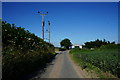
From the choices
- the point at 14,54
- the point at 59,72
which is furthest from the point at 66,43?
the point at 14,54

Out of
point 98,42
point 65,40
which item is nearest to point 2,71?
point 98,42

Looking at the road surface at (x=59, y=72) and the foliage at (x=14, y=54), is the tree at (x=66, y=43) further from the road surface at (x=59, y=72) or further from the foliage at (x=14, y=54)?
the foliage at (x=14, y=54)

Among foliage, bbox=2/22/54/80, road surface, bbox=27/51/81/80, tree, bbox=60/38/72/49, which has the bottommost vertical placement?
road surface, bbox=27/51/81/80

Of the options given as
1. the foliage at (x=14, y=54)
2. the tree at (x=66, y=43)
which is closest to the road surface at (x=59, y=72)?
the foliage at (x=14, y=54)

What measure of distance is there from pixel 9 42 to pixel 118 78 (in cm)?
674

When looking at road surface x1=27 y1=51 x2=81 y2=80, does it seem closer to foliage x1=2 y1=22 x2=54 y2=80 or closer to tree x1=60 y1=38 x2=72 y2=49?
foliage x1=2 y1=22 x2=54 y2=80

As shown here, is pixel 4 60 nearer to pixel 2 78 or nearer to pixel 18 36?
pixel 2 78

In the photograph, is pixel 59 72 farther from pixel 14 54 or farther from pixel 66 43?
pixel 66 43

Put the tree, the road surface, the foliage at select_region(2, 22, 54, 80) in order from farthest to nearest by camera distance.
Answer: the tree, the road surface, the foliage at select_region(2, 22, 54, 80)

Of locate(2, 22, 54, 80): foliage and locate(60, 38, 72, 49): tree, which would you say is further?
locate(60, 38, 72, 49): tree

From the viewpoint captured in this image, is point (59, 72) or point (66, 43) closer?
point (59, 72)

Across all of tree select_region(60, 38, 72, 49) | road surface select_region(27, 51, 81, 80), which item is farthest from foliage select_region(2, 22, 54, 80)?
tree select_region(60, 38, 72, 49)

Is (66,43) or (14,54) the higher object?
(66,43)

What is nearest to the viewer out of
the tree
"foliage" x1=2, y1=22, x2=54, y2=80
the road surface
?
"foliage" x1=2, y1=22, x2=54, y2=80
